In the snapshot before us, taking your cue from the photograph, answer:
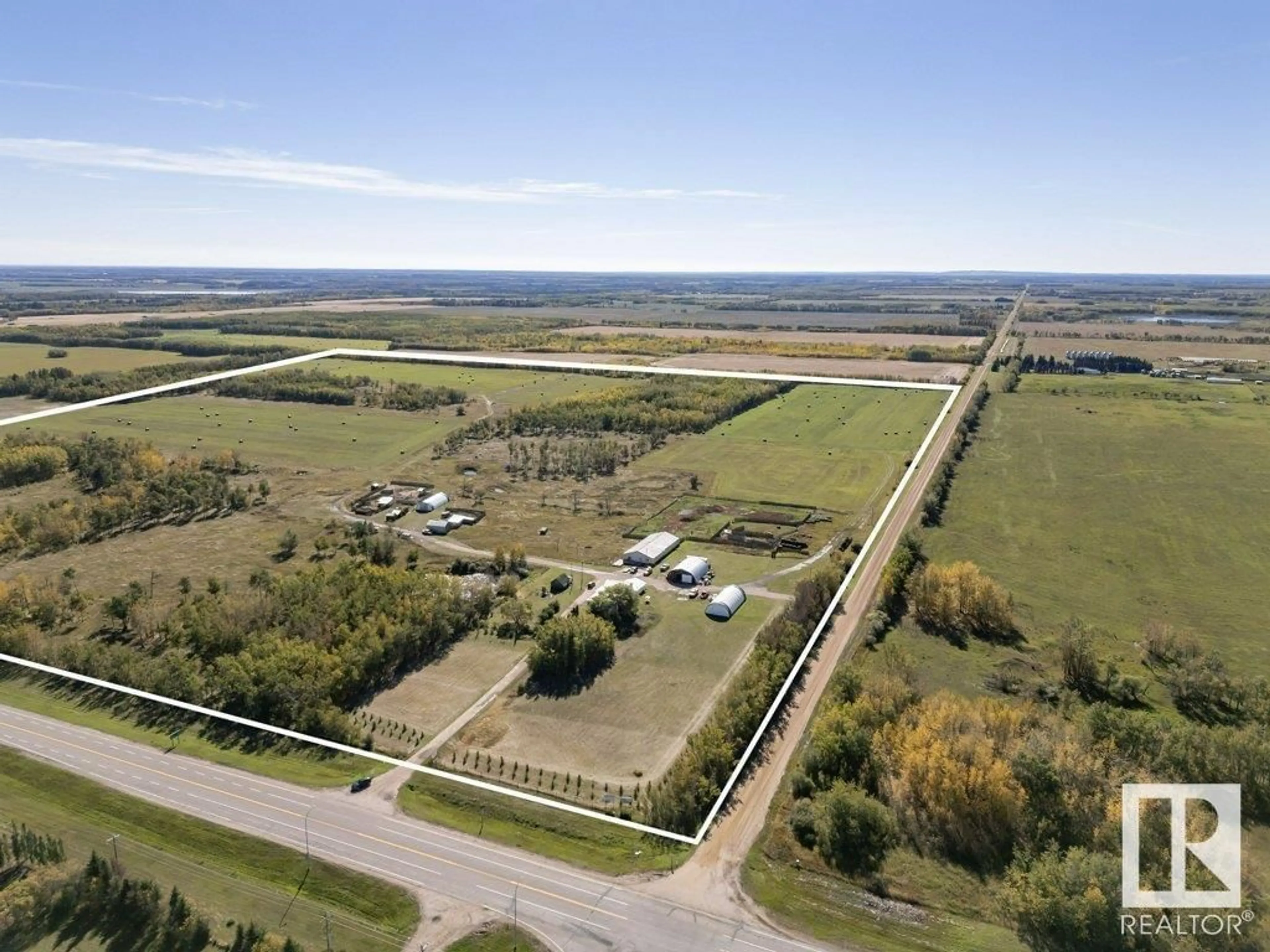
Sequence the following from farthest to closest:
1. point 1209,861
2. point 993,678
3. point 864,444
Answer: point 864,444 < point 993,678 < point 1209,861

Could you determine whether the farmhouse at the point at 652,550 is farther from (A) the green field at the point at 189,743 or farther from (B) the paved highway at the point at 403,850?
(B) the paved highway at the point at 403,850

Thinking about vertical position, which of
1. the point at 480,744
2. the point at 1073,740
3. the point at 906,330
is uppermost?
the point at 906,330

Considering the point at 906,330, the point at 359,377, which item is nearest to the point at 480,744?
the point at 359,377

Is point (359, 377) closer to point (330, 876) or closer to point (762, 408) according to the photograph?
point (762, 408)

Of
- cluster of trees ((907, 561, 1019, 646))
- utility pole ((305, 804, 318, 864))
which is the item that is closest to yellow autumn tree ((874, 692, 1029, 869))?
cluster of trees ((907, 561, 1019, 646))

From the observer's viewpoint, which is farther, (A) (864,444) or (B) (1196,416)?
(B) (1196,416)
